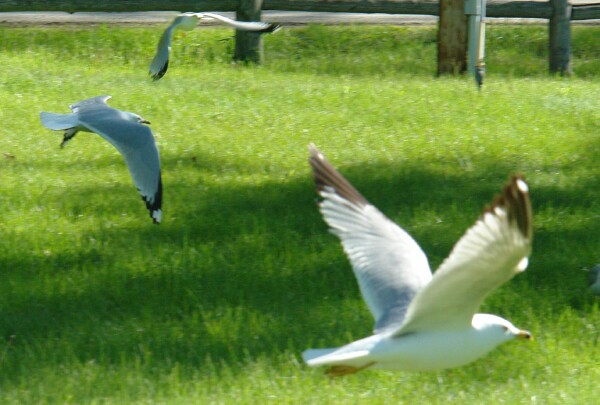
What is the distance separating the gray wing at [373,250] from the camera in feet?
14.2

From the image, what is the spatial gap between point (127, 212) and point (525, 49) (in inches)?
342

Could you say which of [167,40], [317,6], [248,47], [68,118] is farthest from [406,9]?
[68,118]

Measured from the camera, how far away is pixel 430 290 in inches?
145

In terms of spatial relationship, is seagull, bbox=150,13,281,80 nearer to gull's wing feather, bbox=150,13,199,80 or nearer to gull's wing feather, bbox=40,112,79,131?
gull's wing feather, bbox=150,13,199,80

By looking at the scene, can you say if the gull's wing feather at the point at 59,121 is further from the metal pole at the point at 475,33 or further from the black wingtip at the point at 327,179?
the metal pole at the point at 475,33

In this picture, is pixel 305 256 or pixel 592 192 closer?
pixel 305 256

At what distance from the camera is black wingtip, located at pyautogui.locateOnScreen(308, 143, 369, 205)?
183 inches

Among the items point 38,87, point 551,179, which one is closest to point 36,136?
point 38,87

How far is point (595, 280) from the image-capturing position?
6.18 metres

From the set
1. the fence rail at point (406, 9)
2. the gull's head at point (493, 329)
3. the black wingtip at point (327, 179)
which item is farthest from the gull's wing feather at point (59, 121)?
the fence rail at point (406, 9)

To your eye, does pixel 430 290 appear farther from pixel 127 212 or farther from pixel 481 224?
pixel 127 212

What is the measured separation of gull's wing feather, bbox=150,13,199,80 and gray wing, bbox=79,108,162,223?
125 centimetres

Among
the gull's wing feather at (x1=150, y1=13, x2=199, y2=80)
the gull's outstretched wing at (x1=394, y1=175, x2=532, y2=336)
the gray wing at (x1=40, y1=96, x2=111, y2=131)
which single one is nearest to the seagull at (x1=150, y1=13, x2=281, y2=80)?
the gull's wing feather at (x1=150, y1=13, x2=199, y2=80)

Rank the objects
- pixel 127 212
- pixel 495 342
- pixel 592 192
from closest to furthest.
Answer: pixel 495 342 → pixel 127 212 → pixel 592 192
